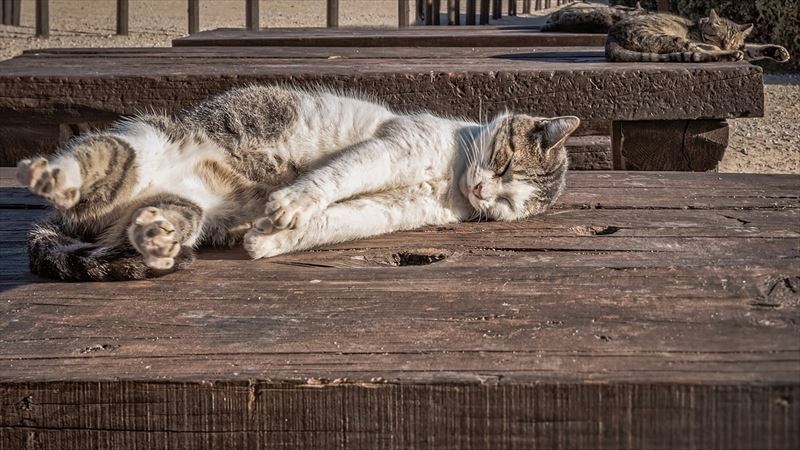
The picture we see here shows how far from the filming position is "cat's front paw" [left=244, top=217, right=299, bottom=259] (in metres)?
2.38

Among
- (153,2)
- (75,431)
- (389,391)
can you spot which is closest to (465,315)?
(389,391)

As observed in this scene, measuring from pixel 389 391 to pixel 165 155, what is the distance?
143 cm

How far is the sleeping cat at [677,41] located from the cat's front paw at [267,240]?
2476mm

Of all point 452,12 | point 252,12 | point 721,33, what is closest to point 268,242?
point 721,33

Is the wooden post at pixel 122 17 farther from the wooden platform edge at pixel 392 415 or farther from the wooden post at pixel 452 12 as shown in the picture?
the wooden platform edge at pixel 392 415

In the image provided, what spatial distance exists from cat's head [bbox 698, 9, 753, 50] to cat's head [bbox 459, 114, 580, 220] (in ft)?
12.5

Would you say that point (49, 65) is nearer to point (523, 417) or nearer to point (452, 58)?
point (452, 58)

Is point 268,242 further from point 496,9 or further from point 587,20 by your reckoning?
point 496,9

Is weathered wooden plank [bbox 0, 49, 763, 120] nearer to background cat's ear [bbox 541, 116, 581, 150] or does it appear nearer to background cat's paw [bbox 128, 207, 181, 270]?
background cat's ear [bbox 541, 116, 581, 150]

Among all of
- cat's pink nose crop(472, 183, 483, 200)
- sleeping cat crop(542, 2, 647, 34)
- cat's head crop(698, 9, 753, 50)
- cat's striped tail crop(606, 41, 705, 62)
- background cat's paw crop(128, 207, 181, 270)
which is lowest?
background cat's paw crop(128, 207, 181, 270)

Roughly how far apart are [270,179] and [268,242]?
0.52 m

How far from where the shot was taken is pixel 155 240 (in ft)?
7.05

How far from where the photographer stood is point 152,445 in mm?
1595

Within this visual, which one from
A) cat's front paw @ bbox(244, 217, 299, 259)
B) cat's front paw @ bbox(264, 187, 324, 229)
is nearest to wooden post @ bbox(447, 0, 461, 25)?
cat's front paw @ bbox(264, 187, 324, 229)
